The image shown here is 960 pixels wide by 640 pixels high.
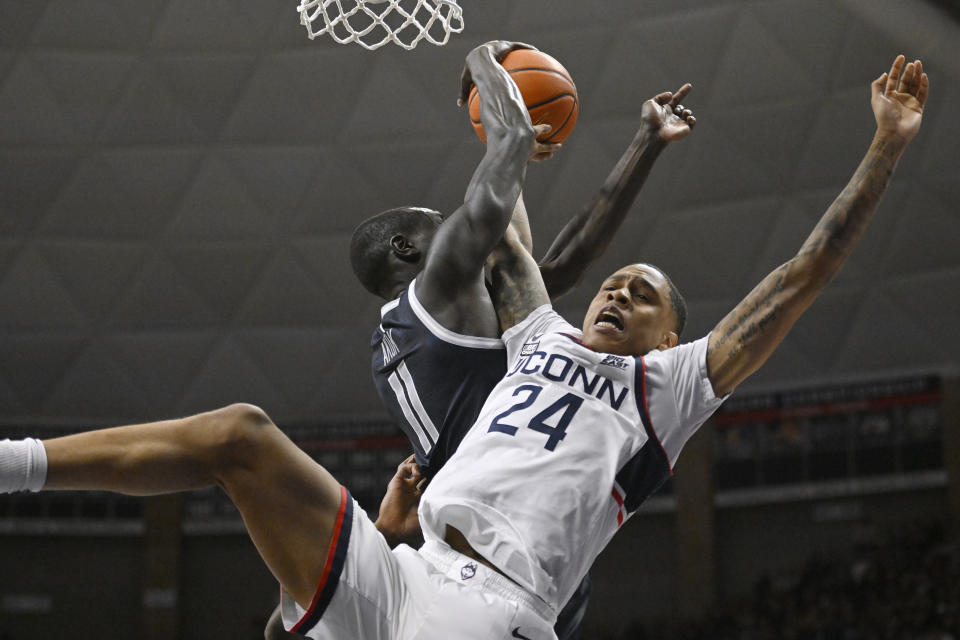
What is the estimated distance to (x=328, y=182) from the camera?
17.3m

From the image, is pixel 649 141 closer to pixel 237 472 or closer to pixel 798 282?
pixel 798 282

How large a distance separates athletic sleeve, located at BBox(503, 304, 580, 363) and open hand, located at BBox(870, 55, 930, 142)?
51.1 inches

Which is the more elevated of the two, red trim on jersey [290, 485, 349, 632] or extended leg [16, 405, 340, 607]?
extended leg [16, 405, 340, 607]

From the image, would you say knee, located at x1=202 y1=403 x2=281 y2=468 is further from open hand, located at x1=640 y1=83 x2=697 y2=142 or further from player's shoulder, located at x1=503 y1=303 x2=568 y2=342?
open hand, located at x1=640 y1=83 x2=697 y2=142

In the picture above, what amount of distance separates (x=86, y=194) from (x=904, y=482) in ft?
42.9

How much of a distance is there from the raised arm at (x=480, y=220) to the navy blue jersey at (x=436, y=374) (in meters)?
0.08

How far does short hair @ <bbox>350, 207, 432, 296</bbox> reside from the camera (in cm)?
470

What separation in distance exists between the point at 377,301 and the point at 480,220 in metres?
14.5

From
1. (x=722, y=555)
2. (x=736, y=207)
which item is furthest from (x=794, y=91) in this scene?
(x=722, y=555)

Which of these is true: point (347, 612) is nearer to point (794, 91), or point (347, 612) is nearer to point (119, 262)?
point (794, 91)

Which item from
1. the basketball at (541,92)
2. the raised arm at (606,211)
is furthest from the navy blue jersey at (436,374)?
→ the basketball at (541,92)

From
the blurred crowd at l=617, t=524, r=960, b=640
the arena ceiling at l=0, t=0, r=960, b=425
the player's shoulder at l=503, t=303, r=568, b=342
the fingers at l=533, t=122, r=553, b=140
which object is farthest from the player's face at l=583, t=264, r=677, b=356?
the arena ceiling at l=0, t=0, r=960, b=425

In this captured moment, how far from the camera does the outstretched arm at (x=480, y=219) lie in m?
4.10

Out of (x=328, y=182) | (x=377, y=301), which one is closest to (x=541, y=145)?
(x=328, y=182)
